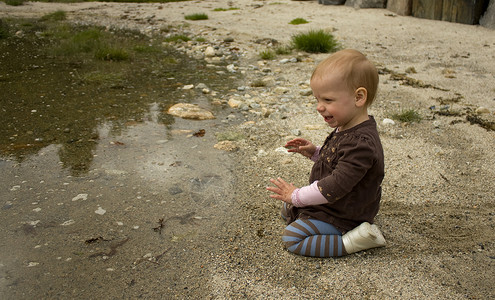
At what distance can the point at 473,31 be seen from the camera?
7.94 metres

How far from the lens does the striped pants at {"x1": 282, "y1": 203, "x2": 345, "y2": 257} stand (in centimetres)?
237

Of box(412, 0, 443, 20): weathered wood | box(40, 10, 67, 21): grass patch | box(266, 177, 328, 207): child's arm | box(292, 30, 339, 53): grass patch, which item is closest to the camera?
box(266, 177, 328, 207): child's arm

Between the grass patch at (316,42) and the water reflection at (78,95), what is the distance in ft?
6.05

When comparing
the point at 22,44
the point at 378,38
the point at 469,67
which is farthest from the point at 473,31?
the point at 22,44

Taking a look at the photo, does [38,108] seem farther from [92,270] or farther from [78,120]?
[92,270]

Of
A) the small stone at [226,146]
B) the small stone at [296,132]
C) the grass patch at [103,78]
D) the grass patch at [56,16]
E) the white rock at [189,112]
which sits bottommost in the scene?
the small stone at [226,146]

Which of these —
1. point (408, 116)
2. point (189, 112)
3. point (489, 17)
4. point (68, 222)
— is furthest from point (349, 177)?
point (489, 17)

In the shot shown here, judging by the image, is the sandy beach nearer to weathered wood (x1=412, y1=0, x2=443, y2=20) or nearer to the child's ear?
the child's ear

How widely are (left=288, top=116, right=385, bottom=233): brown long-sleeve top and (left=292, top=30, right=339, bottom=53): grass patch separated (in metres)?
4.94

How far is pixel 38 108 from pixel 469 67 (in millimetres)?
5886

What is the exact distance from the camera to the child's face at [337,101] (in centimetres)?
224

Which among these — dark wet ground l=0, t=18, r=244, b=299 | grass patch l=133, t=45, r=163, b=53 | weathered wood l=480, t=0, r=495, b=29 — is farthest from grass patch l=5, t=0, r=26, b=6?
weathered wood l=480, t=0, r=495, b=29

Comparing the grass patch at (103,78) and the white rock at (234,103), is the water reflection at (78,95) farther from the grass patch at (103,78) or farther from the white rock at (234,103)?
the white rock at (234,103)

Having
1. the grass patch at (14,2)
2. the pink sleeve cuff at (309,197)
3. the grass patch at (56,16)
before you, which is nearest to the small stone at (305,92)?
the pink sleeve cuff at (309,197)
